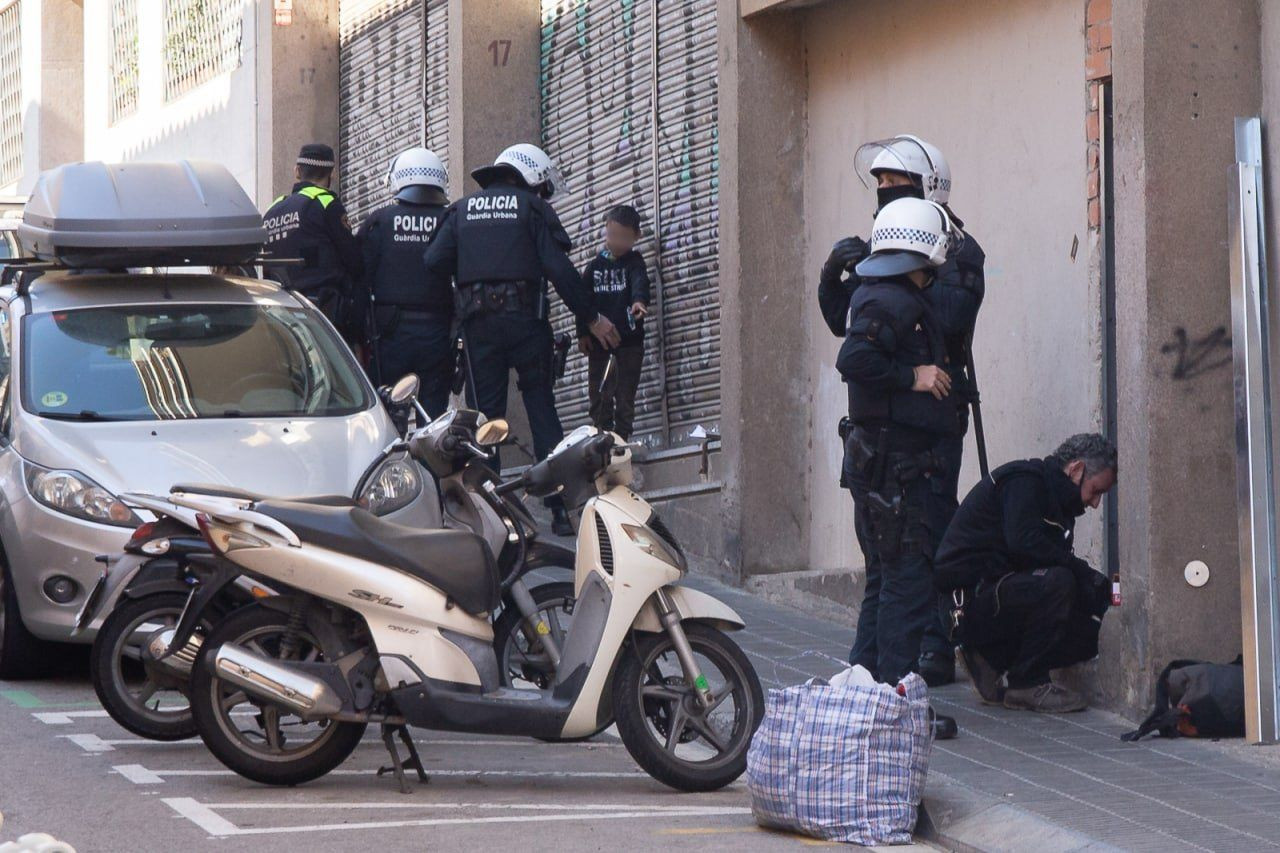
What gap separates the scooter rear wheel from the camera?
652 cm

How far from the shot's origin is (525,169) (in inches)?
448

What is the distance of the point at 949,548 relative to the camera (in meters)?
7.97

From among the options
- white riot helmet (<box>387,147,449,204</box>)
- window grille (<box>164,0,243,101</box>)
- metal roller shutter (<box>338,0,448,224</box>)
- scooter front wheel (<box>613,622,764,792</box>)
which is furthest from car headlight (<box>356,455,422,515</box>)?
window grille (<box>164,0,243,101</box>)

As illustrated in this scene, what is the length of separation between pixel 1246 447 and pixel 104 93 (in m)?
20.3

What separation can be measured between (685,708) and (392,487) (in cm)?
212

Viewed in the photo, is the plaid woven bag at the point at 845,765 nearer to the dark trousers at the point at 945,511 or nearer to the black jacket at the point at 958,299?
the dark trousers at the point at 945,511

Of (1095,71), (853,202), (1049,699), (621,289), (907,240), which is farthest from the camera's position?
(621,289)

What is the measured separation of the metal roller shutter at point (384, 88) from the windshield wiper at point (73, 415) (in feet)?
24.3

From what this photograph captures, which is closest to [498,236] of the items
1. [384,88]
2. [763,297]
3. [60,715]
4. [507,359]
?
[507,359]

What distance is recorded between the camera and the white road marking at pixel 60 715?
7773mm

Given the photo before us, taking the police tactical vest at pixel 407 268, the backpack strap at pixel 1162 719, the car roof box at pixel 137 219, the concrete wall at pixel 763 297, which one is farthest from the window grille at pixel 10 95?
the backpack strap at pixel 1162 719

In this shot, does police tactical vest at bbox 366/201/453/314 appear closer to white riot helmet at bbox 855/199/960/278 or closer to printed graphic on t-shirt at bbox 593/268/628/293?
printed graphic on t-shirt at bbox 593/268/628/293

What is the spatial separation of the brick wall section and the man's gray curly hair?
1.07 metres

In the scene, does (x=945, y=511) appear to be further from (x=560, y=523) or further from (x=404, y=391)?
(x=560, y=523)
